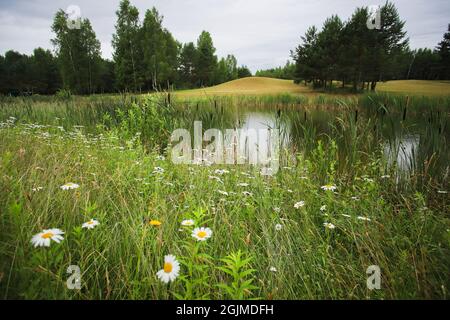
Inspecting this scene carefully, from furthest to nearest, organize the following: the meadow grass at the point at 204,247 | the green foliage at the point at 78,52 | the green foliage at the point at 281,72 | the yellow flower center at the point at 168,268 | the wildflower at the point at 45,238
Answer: the green foliage at the point at 281,72
the green foliage at the point at 78,52
the meadow grass at the point at 204,247
the yellow flower center at the point at 168,268
the wildflower at the point at 45,238

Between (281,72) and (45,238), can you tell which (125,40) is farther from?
(281,72)

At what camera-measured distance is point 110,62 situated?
5081cm

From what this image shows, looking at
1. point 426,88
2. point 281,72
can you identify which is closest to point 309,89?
point 426,88

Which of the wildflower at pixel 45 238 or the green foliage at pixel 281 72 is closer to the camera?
the wildflower at pixel 45 238

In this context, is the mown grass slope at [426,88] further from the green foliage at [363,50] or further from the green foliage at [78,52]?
the green foliage at [78,52]

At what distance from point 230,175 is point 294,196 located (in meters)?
1.06

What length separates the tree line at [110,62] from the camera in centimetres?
3578

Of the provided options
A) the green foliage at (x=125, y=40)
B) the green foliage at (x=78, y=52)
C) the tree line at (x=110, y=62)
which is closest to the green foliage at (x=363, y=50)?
the tree line at (x=110, y=62)

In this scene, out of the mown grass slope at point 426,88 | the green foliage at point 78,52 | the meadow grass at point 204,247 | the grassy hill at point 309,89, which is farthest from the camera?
the green foliage at point 78,52

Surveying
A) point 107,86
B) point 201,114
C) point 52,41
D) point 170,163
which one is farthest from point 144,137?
point 107,86

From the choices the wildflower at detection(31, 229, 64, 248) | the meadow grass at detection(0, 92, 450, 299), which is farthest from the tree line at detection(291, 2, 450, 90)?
the wildflower at detection(31, 229, 64, 248)

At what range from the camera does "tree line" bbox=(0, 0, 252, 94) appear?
117 ft
